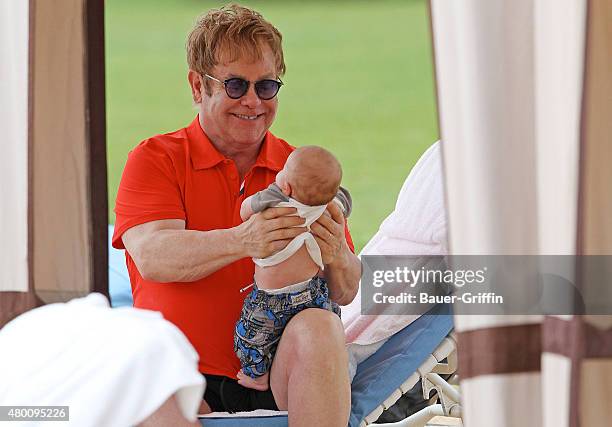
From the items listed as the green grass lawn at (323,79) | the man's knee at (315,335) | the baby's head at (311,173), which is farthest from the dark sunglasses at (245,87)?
the green grass lawn at (323,79)

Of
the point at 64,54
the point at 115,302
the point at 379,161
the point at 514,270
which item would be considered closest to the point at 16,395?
the point at 64,54

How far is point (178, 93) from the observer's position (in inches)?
578

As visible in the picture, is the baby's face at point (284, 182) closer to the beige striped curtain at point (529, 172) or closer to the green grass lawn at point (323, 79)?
the beige striped curtain at point (529, 172)

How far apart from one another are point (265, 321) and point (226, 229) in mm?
236

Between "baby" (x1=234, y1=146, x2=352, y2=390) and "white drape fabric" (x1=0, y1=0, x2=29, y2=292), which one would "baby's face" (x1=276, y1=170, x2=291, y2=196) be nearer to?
"baby" (x1=234, y1=146, x2=352, y2=390)

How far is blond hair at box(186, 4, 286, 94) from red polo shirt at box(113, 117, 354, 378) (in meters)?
0.20

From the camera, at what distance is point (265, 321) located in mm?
2324

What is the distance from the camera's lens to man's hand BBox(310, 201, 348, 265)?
233 centimetres

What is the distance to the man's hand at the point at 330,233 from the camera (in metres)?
2.33

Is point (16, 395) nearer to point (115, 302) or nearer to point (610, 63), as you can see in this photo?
point (610, 63)

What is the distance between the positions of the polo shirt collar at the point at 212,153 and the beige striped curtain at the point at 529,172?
83 centimetres

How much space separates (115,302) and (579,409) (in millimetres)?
2165

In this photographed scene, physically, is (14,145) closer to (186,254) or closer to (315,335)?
(186,254)

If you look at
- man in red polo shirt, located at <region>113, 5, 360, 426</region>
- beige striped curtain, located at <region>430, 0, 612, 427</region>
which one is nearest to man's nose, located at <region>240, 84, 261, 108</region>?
man in red polo shirt, located at <region>113, 5, 360, 426</region>
